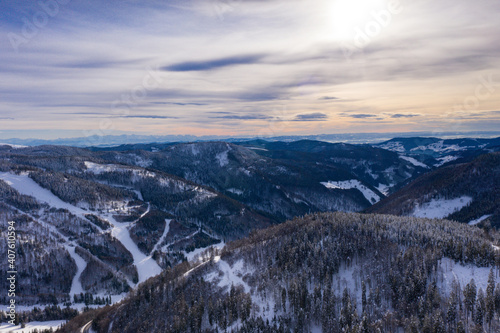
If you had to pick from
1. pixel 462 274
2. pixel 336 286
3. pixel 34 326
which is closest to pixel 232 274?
pixel 336 286

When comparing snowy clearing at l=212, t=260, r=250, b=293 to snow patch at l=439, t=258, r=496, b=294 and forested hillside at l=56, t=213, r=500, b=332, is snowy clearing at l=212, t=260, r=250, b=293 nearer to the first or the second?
forested hillside at l=56, t=213, r=500, b=332

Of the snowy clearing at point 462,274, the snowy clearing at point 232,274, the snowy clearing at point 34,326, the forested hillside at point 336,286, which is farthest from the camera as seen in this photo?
the snowy clearing at point 34,326

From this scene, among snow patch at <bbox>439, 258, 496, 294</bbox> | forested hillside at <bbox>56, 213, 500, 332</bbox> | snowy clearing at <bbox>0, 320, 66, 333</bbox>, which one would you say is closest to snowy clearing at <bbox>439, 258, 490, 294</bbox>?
snow patch at <bbox>439, 258, 496, 294</bbox>

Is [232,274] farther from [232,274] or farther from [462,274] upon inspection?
[462,274]

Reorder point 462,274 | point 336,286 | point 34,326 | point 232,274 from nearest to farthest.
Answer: point 462,274, point 336,286, point 232,274, point 34,326

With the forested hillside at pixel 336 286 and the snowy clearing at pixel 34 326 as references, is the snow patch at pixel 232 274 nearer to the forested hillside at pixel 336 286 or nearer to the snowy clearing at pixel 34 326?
the forested hillside at pixel 336 286

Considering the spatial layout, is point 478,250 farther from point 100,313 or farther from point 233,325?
point 100,313

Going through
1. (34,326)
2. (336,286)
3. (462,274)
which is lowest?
(34,326)

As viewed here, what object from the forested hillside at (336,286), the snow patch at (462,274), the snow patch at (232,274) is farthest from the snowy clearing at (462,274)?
the snow patch at (232,274)

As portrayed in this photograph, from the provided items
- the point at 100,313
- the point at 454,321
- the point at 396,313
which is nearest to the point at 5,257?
the point at 100,313
